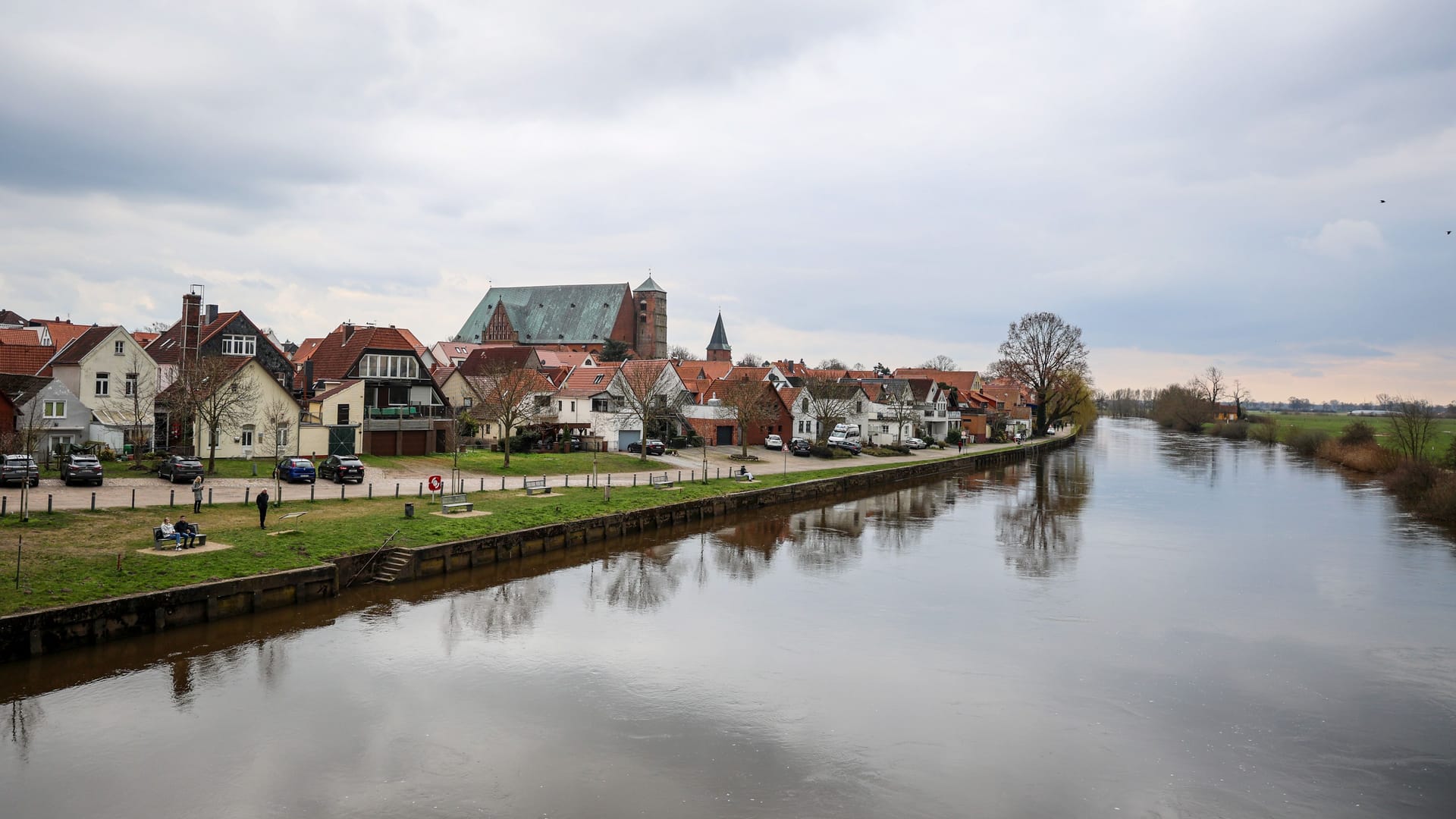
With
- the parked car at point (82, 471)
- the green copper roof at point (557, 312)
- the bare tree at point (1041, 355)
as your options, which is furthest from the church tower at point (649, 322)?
the parked car at point (82, 471)

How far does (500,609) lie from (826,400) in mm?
48289

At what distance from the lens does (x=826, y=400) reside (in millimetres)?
69500

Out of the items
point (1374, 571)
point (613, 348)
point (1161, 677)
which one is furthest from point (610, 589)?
point (613, 348)

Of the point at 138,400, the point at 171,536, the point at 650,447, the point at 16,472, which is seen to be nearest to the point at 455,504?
the point at 171,536

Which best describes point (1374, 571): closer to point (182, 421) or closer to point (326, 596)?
point (326, 596)

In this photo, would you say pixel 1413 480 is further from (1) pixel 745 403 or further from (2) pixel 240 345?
(2) pixel 240 345

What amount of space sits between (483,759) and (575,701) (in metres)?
2.86

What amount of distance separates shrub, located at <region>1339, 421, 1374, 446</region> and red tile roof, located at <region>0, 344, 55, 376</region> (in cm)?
8777

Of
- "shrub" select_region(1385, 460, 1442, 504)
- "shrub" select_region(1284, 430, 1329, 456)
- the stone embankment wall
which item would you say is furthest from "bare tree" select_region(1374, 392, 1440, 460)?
the stone embankment wall

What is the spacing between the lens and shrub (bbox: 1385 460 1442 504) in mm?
47625

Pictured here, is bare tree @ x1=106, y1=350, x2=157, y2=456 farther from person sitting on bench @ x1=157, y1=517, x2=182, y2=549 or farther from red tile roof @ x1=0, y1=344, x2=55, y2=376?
person sitting on bench @ x1=157, y1=517, x2=182, y2=549

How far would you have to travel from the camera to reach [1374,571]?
100 feet

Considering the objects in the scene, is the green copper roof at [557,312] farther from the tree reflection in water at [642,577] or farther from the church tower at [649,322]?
the tree reflection in water at [642,577]

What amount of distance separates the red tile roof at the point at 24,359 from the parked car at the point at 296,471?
644 inches
